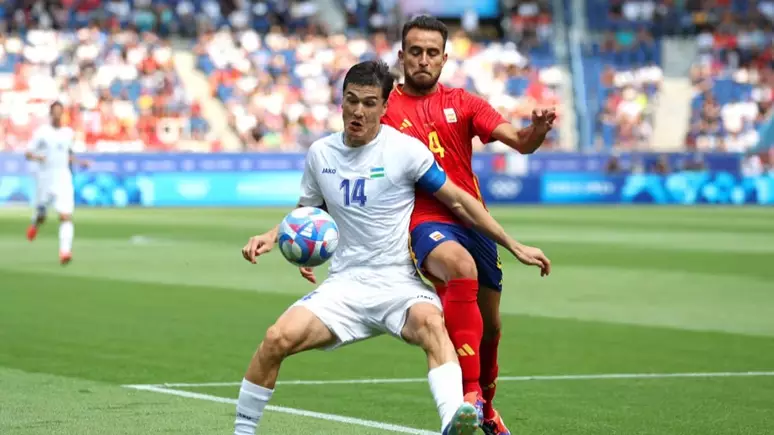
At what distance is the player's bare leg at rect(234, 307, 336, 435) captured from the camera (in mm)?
6355

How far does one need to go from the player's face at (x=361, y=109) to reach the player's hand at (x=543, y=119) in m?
A: 0.90

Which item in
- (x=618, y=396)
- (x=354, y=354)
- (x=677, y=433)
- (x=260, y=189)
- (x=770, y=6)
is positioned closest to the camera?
(x=677, y=433)

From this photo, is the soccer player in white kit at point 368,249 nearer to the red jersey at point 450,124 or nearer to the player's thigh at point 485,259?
the player's thigh at point 485,259

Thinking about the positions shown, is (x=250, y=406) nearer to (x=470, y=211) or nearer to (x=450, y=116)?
(x=470, y=211)

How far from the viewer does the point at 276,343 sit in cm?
634

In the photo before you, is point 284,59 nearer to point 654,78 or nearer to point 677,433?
point 654,78

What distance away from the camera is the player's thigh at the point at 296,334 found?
635 cm

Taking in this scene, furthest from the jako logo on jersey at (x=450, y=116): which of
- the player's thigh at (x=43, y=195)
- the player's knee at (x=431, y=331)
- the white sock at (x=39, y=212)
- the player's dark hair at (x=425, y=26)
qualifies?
the white sock at (x=39, y=212)

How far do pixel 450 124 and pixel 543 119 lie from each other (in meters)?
0.67

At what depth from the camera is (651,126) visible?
147 feet

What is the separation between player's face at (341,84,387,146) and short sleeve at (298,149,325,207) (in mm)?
274

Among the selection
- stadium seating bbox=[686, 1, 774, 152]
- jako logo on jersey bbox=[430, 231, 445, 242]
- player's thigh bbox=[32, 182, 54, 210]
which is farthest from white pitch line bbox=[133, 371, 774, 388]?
stadium seating bbox=[686, 1, 774, 152]

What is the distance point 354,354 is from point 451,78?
3314 cm

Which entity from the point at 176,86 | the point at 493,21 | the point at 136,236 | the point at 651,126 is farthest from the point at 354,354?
the point at 493,21
